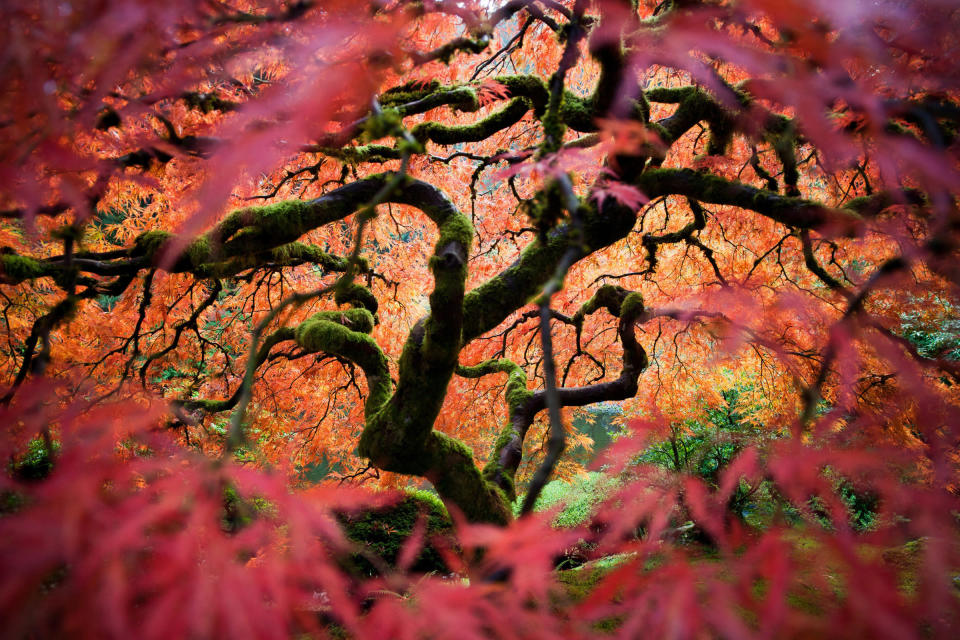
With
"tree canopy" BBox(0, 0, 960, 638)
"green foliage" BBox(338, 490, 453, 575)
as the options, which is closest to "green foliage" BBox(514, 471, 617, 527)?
"tree canopy" BBox(0, 0, 960, 638)

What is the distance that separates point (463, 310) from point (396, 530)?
199 centimetres

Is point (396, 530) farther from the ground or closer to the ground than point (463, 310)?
closer to the ground

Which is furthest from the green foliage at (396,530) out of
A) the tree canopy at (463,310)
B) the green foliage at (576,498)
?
the green foliage at (576,498)

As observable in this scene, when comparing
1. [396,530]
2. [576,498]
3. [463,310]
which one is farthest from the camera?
[576,498]

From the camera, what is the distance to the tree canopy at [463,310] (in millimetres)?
543

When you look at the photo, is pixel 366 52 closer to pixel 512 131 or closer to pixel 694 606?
pixel 694 606

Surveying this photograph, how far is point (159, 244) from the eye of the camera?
1.82m

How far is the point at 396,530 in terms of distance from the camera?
320 centimetres

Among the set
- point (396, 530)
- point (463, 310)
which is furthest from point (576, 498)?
point (463, 310)

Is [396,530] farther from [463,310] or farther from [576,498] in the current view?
[576,498]

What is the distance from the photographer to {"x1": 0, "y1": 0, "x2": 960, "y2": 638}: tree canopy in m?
0.54

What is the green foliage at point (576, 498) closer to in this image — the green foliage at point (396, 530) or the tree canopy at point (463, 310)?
the tree canopy at point (463, 310)

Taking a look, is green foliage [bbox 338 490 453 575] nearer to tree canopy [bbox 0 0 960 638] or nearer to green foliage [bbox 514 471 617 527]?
tree canopy [bbox 0 0 960 638]

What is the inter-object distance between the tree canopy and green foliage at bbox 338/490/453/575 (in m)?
0.03
